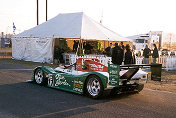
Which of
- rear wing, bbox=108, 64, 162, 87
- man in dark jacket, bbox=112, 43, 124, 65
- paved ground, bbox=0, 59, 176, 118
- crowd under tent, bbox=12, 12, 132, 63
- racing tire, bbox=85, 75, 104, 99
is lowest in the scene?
paved ground, bbox=0, 59, 176, 118

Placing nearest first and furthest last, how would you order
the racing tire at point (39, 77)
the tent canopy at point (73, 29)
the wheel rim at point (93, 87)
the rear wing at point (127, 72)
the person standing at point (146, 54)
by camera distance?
the rear wing at point (127, 72) → the wheel rim at point (93, 87) → the racing tire at point (39, 77) → the person standing at point (146, 54) → the tent canopy at point (73, 29)

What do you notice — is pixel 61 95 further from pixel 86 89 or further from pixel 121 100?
pixel 121 100

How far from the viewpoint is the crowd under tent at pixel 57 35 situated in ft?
61.9

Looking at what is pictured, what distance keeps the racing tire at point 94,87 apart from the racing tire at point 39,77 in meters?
2.36

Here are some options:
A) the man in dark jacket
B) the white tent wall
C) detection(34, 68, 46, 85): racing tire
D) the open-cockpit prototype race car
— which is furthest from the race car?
the white tent wall

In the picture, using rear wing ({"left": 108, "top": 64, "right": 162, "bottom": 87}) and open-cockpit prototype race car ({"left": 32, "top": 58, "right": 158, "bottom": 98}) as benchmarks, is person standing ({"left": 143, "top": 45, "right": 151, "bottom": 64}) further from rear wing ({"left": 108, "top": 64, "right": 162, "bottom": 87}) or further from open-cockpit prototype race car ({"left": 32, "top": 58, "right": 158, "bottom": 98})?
rear wing ({"left": 108, "top": 64, "right": 162, "bottom": 87})

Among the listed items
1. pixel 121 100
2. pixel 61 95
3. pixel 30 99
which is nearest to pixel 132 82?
pixel 121 100

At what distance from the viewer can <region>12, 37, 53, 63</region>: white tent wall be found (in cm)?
2030

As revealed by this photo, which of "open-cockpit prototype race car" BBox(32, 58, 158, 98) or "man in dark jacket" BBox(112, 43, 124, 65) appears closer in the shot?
"open-cockpit prototype race car" BBox(32, 58, 158, 98)

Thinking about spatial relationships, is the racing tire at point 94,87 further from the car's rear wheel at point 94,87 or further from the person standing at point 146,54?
the person standing at point 146,54

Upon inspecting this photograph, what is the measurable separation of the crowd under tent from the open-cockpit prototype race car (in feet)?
31.1

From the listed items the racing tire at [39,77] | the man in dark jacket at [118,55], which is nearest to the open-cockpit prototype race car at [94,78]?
the racing tire at [39,77]

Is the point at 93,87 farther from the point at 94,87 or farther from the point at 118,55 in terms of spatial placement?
the point at 118,55

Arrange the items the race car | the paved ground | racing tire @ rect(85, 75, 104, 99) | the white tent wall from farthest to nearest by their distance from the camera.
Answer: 1. the white tent wall
2. racing tire @ rect(85, 75, 104, 99)
3. the race car
4. the paved ground
